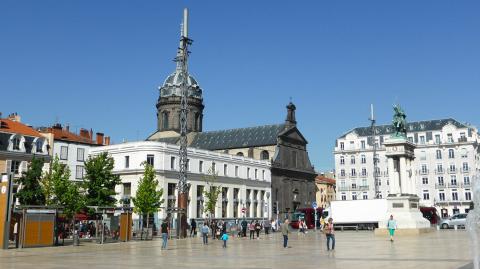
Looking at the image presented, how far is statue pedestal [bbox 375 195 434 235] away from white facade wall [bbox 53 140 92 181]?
1587 inches

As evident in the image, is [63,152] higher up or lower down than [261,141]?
lower down

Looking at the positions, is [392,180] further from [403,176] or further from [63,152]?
[63,152]

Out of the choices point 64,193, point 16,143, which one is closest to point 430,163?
point 16,143

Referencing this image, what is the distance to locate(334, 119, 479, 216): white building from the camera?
92938 mm

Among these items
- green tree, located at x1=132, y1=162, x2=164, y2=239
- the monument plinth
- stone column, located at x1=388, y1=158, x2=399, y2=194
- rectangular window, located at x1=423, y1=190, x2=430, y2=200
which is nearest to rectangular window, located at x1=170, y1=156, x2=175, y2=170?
green tree, located at x1=132, y1=162, x2=164, y2=239

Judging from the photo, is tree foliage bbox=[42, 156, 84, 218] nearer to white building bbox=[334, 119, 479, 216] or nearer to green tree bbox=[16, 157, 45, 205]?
green tree bbox=[16, 157, 45, 205]

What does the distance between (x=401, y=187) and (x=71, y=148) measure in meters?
43.2

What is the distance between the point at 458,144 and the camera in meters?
93.8

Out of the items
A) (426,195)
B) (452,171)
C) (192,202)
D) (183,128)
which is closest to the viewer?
(183,128)

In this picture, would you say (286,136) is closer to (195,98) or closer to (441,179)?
(195,98)

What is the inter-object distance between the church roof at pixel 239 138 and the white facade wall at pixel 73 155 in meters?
33.1

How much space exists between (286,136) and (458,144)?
101ft

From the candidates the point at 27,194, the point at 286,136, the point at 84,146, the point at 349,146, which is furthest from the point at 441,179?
the point at 27,194

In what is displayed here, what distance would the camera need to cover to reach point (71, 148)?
68.8 meters
